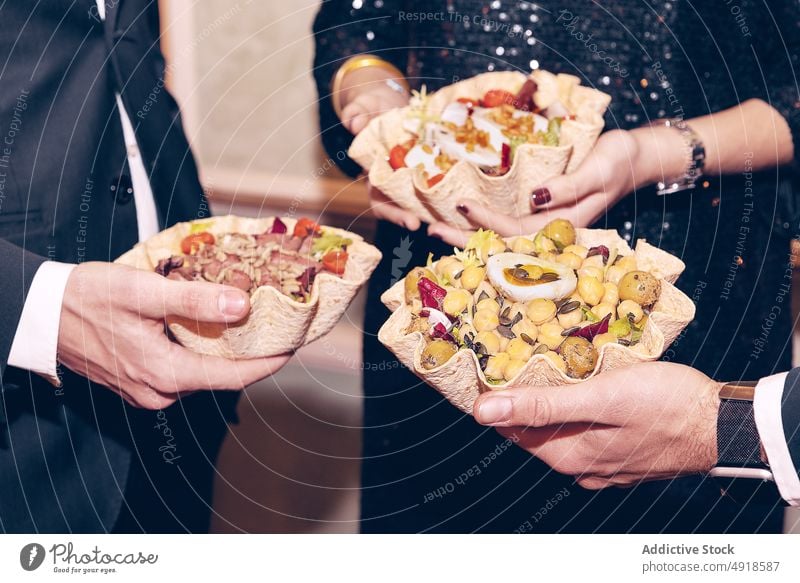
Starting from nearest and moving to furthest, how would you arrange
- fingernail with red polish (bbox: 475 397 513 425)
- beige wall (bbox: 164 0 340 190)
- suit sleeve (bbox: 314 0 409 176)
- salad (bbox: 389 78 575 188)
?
fingernail with red polish (bbox: 475 397 513 425) < salad (bbox: 389 78 575 188) < suit sleeve (bbox: 314 0 409 176) < beige wall (bbox: 164 0 340 190)

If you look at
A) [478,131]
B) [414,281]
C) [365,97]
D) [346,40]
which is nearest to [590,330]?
[414,281]

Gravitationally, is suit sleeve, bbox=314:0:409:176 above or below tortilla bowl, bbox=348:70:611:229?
above

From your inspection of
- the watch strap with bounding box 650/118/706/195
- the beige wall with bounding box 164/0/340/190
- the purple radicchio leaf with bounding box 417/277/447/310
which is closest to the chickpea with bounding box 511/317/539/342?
the purple radicchio leaf with bounding box 417/277/447/310

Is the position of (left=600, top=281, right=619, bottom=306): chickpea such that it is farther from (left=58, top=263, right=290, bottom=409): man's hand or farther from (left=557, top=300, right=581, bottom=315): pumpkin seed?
(left=58, top=263, right=290, bottom=409): man's hand

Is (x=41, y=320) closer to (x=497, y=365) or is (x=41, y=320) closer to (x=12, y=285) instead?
(x=12, y=285)
